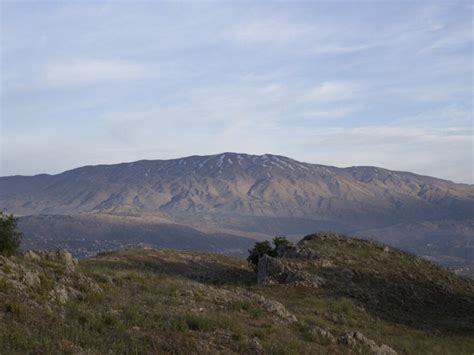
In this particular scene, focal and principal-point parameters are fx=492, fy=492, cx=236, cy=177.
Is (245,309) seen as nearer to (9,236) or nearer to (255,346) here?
(255,346)

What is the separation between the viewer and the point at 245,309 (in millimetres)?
19406

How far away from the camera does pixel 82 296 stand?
16.3 meters

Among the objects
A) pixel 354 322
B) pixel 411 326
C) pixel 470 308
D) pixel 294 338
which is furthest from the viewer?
pixel 470 308

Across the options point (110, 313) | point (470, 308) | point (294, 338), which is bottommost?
point (470, 308)

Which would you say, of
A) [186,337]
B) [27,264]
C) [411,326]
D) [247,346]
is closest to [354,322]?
[411,326]

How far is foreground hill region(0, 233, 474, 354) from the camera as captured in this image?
1287cm

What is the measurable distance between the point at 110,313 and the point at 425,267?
108 ft

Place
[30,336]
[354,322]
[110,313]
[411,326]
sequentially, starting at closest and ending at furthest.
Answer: [30,336], [110,313], [354,322], [411,326]

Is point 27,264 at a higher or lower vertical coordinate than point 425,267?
higher

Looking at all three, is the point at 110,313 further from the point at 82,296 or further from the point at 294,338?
the point at 294,338

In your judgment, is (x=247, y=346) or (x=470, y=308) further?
(x=470, y=308)

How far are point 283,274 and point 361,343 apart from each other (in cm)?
1544

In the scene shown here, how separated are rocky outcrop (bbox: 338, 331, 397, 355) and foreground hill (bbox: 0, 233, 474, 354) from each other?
56 millimetres

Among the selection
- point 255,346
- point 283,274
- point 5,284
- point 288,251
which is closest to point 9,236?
point 5,284
